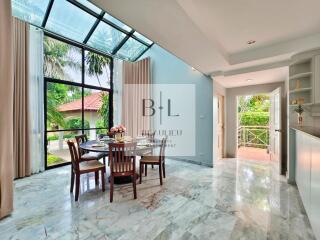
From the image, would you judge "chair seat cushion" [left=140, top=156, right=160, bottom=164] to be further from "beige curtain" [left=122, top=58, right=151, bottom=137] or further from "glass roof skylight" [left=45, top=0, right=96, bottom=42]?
"glass roof skylight" [left=45, top=0, right=96, bottom=42]

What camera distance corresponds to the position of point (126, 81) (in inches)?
218

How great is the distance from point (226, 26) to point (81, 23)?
3557 millimetres

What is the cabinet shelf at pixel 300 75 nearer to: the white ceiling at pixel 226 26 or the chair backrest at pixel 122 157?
the white ceiling at pixel 226 26

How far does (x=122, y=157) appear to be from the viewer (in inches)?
105

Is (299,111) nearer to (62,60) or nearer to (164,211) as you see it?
(164,211)

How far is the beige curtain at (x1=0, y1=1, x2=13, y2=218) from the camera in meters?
2.03

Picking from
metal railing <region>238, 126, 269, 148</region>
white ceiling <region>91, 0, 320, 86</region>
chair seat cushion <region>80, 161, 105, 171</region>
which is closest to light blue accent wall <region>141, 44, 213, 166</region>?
white ceiling <region>91, 0, 320, 86</region>

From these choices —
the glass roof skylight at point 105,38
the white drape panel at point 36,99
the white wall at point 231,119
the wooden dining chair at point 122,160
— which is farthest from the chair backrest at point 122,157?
the white wall at point 231,119

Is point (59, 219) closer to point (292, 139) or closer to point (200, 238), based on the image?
point (200, 238)

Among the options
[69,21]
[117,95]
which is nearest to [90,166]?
[117,95]

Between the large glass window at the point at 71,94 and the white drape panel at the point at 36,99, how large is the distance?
21 cm

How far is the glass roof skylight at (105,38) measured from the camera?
179 inches

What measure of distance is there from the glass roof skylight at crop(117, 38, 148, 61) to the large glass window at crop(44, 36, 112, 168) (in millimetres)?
523

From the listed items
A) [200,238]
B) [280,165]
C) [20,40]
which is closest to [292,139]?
[280,165]
